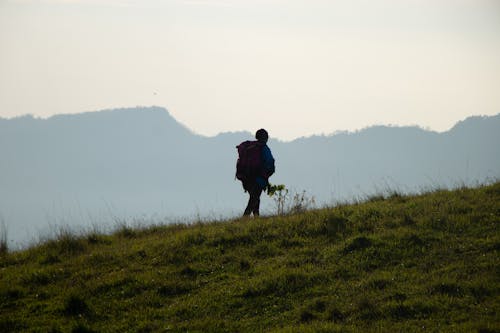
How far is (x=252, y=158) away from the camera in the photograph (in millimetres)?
19391

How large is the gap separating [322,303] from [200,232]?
16.7 ft

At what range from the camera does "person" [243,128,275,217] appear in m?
19.3

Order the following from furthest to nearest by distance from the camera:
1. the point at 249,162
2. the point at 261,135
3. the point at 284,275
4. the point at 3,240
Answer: the point at 261,135 → the point at 249,162 → the point at 3,240 → the point at 284,275

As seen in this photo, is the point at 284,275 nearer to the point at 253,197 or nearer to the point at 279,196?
the point at 279,196

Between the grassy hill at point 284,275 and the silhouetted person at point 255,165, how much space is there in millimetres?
1269

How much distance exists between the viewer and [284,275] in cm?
1449

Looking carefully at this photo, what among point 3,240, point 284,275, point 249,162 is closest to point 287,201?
point 249,162

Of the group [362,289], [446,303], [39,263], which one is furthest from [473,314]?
[39,263]

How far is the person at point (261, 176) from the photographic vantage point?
19312 mm

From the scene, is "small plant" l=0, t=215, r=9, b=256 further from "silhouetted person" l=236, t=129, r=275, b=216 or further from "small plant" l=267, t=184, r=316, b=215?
"small plant" l=267, t=184, r=316, b=215

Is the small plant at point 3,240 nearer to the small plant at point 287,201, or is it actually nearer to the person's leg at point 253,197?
the person's leg at point 253,197

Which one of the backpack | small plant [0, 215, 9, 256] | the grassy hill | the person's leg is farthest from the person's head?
small plant [0, 215, 9, 256]

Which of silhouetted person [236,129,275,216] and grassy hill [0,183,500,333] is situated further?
silhouetted person [236,129,275,216]

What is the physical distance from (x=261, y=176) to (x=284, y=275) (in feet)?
17.2
